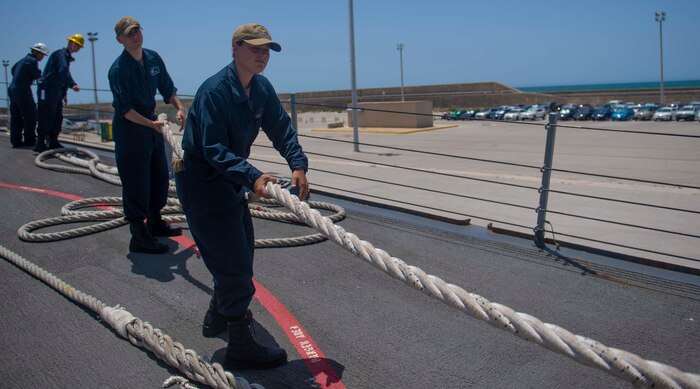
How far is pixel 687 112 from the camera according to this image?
117 feet

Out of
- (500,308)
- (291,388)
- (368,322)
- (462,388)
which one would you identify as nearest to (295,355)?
(291,388)

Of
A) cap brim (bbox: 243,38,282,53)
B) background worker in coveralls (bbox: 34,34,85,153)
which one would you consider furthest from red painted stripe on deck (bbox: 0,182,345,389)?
background worker in coveralls (bbox: 34,34,85,153)

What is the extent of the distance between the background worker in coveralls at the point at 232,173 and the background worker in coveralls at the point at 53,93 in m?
6.96

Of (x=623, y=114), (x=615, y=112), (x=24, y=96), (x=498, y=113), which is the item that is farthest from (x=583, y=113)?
(x=24, y=96)

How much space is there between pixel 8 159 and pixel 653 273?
9432 mm

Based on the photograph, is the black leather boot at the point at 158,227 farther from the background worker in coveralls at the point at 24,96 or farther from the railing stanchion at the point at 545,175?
the background worker in coveralls at the point at 24,96

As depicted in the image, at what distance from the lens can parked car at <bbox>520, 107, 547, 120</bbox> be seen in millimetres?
Result: 43009

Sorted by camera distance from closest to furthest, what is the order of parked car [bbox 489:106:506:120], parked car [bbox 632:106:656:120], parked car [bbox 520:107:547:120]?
parked car [bbox 632:106:656:120], parked car [bbox 520:107:547:120], parked car [bbox 489:106:506:120]

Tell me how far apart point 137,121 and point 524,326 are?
11.7 feet

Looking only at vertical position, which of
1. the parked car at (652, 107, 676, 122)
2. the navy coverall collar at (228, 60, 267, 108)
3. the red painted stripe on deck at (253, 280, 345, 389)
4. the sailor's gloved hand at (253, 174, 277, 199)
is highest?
the parked car at (652, 107, 676, 122)

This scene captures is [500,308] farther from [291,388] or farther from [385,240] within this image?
[385,240]

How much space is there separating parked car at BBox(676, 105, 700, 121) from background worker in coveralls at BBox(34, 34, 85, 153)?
35.9 m

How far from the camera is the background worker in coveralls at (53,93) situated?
362 inches

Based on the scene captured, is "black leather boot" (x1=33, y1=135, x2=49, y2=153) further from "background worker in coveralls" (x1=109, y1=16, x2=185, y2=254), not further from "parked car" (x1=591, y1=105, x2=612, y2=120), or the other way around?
"parked car" (x1=591, y1=105, x2=612, y2=120)
